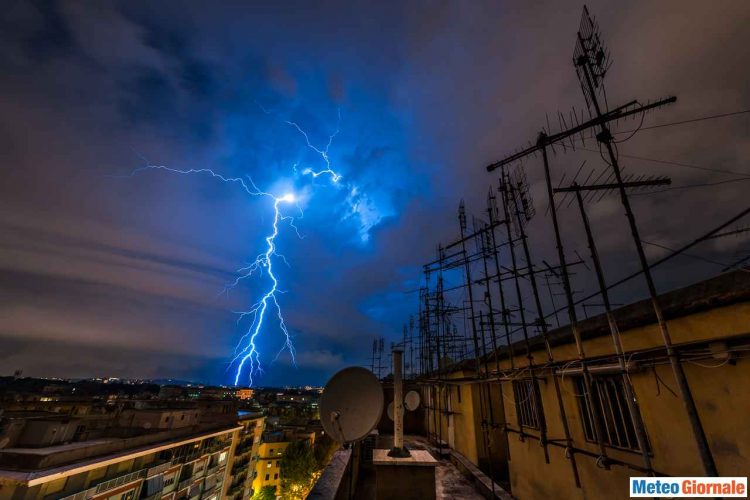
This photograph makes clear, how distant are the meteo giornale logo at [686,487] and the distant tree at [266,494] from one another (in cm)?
4531

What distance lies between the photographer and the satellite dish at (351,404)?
5840 mm

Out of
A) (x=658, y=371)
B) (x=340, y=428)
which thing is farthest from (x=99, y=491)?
(x=658, y=371)

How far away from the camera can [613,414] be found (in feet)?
17.4

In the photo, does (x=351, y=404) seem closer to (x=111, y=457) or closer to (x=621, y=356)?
(x=621, y=356)

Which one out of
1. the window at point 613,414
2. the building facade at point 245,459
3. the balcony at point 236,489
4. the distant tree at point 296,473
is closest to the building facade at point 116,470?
the balcony at point 236,489

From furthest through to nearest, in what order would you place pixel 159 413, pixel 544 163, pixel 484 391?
pixel 159 413 → pixel 484 391 → pixel 544 163

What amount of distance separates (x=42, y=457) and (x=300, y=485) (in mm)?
26471

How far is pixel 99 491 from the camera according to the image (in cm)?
1381

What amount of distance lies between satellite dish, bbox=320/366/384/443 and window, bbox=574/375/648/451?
400cm

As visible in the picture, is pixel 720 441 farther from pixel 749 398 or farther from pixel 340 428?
pixel 340 428

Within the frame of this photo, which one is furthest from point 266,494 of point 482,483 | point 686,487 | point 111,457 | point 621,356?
point 621,356

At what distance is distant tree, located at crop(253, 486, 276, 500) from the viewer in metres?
35.5

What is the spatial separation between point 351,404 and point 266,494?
43.3 meters

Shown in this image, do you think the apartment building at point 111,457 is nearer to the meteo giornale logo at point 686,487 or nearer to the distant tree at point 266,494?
the distant tree at point 266,494
